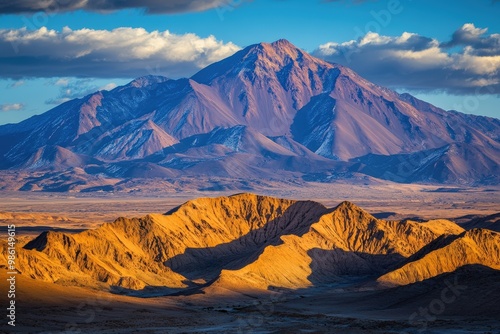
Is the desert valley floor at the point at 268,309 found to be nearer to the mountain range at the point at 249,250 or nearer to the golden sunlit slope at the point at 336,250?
the mountain range at the point at 249,250

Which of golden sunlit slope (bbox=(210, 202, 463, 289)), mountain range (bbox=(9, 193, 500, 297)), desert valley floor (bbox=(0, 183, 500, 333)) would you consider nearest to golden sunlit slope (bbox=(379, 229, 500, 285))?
mountain range (bbox=(9, 193, 500, 297))

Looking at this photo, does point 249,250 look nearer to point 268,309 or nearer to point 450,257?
point 450,257

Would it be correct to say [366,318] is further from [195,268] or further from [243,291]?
[195,268]

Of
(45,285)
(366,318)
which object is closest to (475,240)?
(366,318)

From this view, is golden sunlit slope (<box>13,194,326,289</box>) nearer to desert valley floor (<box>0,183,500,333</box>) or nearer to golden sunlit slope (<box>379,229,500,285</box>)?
desert valley floor (<box>0,183,500,333</box>)

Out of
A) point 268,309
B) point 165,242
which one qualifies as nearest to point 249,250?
point 165,242
